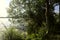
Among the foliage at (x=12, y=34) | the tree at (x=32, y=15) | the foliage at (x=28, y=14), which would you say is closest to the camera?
the tree at (x=32, y=15)

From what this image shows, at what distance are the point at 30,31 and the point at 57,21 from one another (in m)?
0.96

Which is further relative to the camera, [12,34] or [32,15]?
[12,34]

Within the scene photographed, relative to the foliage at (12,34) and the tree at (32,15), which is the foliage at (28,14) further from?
the foliage at (12,34)

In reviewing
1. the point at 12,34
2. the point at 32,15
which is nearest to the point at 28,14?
the point at 32,15

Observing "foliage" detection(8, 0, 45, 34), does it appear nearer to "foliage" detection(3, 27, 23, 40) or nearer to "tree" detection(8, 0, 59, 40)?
"tree" detection(8, 0, 59, 40)

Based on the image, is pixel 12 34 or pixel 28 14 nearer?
pixel 28 14

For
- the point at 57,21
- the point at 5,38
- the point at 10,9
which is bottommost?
the point at 5,38

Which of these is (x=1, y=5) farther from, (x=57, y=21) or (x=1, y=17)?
(x=57, y=21)

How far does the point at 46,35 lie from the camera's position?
6.06 meters

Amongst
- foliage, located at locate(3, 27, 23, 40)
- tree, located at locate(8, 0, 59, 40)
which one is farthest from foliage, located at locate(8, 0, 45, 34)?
foliage, located at locate(3, 27, 23, 40)

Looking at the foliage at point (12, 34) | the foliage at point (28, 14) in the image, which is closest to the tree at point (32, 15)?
the foliage at point (28, 14)

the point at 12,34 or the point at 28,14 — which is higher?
the point at 28,14

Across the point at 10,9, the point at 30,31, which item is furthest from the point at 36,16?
the point at 10,9

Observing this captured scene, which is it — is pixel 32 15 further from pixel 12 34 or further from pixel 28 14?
pixel 12 34
